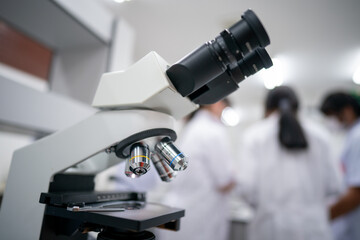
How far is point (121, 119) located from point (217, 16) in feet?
1.50

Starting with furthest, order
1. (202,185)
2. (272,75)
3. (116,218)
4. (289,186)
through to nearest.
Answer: (202,185) < (289,186) < (272,75) < (116,218)

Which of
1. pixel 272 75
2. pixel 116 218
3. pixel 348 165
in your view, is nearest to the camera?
pixel 116 218

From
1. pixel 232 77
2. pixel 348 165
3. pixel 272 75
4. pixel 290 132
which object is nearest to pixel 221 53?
pixel 232 77

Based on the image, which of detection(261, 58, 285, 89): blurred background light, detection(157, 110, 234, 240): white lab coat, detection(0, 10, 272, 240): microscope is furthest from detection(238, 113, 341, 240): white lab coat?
detection(0, 10, 272, 240): microscope

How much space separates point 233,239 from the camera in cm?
172

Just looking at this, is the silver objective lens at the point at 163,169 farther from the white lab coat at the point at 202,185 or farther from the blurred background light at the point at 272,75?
the white lab coat at the point at 202,185

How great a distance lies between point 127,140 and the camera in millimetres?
397

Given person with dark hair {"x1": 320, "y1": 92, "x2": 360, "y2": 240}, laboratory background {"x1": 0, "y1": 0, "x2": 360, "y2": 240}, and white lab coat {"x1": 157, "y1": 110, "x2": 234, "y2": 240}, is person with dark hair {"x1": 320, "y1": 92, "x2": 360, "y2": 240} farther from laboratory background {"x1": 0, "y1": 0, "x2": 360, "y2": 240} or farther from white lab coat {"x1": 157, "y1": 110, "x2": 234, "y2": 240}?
white lab coat {"x1": 157, "y1": 110, "x2": 234, "y2": 240}

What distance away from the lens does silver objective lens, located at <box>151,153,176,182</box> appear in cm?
44

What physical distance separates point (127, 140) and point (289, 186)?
3.29 feet

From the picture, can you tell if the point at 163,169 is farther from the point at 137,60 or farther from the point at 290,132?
the point at 290,132

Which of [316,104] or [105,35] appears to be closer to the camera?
[105,35]

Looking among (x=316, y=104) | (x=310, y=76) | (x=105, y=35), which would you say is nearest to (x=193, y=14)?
(x=105, y=35)

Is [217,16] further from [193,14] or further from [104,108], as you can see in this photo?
[104,108]
